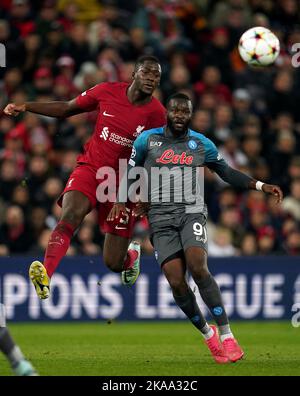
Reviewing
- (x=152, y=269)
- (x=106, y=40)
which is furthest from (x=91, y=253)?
(x=106, y=40)

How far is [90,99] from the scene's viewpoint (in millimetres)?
10789

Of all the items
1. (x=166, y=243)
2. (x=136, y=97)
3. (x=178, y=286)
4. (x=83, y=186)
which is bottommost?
(x=178, y=286)

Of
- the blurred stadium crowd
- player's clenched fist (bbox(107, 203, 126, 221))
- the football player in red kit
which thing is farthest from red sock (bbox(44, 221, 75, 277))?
the blurred stadium crowd

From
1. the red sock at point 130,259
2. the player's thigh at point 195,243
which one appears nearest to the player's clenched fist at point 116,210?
the player's thigh at point 195,243

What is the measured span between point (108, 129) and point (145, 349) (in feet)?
8.16

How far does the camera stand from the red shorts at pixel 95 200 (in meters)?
10.5

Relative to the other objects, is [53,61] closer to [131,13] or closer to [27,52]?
[27,52]

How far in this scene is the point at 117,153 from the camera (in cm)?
1070

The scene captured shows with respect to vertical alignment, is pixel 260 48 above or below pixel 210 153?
above

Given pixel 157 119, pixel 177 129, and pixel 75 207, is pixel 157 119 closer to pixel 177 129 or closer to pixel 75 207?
pixel 177 129

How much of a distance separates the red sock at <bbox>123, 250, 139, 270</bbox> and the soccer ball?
2933mm

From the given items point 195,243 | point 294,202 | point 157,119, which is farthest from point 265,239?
point 195,243

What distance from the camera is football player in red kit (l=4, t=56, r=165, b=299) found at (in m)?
10.4

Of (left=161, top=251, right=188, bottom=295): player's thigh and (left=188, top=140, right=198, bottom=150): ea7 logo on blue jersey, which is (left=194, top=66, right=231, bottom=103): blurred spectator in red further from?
(left=161, top=251, right=188, bottom=295): player's thigh
